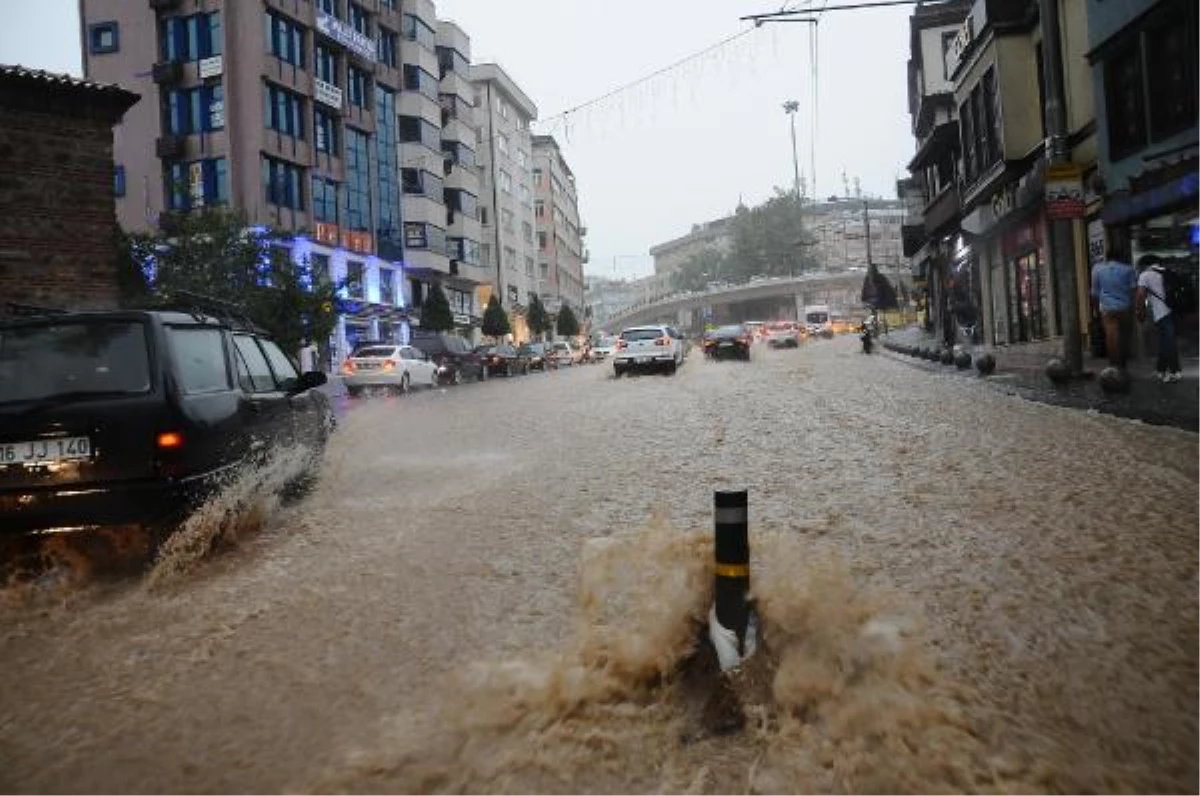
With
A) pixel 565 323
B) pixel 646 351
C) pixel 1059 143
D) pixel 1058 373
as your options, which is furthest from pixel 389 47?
pixel 1058 373

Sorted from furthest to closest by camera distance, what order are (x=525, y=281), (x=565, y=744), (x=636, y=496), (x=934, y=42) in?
(x=525, y=281) → (x=934, y=42) → (x=636, y=496) → (x=565, y=744)

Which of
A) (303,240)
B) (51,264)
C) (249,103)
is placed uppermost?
(249,103)

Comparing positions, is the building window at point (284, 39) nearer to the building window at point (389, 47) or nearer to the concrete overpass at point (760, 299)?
the building window at point (389, 47)

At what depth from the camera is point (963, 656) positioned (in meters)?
3.48

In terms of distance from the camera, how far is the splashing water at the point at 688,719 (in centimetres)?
264

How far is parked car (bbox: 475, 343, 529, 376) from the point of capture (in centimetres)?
3334

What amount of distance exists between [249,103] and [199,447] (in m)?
34.9

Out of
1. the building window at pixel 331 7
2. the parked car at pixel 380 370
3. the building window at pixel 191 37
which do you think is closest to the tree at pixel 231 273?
the parked car at pixel 380 370

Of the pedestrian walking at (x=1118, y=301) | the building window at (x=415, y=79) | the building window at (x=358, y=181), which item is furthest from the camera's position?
the building window at (x=415, y=79)

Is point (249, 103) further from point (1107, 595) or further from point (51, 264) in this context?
point (1107, 595)

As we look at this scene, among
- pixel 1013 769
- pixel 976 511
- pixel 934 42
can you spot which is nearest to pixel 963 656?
pixel 1013 769

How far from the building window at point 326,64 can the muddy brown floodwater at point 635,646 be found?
124 ft

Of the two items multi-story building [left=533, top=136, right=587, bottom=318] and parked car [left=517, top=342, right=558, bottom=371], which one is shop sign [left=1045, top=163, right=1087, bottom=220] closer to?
parked car [left=517, top=342, right=558, bottom=371]

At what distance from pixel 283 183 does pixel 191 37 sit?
23.4ft
